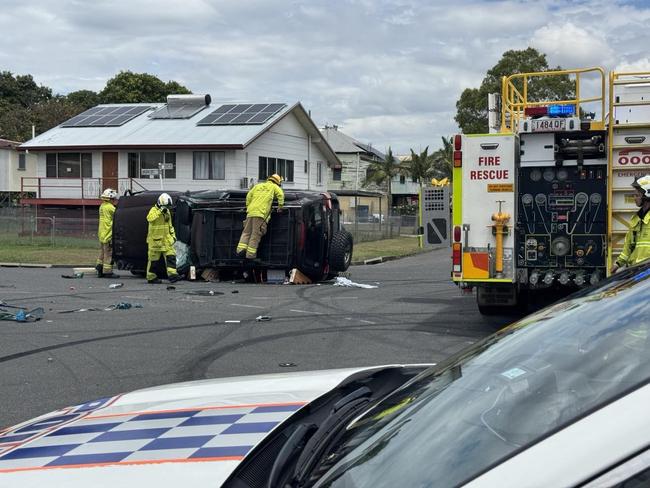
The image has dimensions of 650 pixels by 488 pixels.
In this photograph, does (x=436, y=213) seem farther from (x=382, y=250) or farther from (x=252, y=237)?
(x=382, y=250)

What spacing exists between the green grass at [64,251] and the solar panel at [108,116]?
31.6 feet

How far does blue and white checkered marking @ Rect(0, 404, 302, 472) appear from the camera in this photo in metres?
2.14

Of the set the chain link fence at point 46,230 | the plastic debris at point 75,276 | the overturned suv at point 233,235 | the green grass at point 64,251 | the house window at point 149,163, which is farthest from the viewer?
the house window at point 149,163

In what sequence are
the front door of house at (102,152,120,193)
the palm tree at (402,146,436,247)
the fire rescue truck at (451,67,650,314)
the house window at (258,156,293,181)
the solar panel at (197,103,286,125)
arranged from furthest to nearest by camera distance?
the palm tree at (402,146,436,247) → the house window at (258,156,293,181) → the front door of house at (102,152,120,193) → the solar panel at (197,103,286,125) → the fire rescue truck at (451,67,650,314)

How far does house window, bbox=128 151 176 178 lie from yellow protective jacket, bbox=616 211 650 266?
27407 millimetres

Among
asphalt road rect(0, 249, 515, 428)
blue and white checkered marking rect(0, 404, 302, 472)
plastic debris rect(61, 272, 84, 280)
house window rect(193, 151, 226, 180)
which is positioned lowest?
asphalt road rect(0, 249, 515, 428)

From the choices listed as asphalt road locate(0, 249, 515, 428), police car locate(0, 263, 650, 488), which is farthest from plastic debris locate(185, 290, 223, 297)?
police car locate(0, 263, 650, 488)

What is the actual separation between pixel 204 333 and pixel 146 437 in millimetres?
7587

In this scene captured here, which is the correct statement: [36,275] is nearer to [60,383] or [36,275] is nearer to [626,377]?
[60,383]

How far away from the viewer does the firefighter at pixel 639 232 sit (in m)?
8.59

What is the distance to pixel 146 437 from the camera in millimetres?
2330

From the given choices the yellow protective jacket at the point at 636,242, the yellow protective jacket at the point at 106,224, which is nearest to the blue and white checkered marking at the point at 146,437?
the yellow protective jacket at the point at 636,242

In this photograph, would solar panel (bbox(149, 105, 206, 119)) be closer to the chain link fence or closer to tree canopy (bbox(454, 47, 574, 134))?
the chain link fence

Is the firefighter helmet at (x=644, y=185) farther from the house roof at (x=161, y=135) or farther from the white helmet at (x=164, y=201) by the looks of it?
the house roof at (x=161, y=135)
